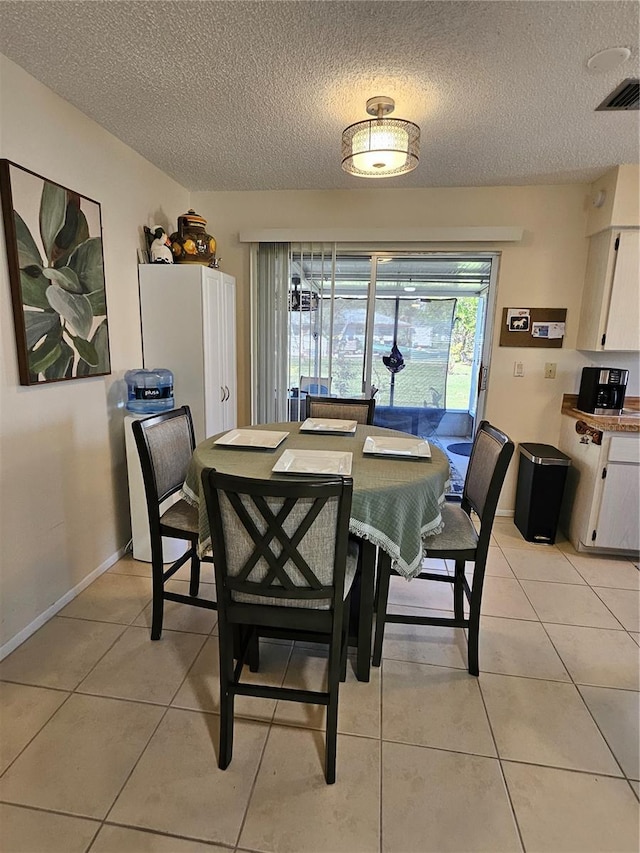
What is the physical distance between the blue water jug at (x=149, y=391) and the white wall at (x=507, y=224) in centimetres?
109

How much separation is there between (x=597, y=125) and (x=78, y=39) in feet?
7.80

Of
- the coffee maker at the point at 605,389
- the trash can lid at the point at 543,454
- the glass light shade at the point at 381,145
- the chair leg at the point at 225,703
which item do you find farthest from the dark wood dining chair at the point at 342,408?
the chair leg at the point at 225,703

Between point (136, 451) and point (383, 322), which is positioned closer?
point (136, 451)

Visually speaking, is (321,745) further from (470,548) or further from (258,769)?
(470,548)

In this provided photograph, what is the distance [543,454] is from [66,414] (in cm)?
300

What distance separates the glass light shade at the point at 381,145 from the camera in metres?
1.88

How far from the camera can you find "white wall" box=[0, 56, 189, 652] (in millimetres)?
1929

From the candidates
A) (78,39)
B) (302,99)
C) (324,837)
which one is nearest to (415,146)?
(302,99)

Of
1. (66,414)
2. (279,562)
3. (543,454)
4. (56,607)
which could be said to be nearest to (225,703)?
(279,562)

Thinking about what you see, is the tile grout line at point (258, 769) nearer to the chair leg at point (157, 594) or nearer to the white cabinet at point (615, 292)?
the chair leg at point (157, 594)

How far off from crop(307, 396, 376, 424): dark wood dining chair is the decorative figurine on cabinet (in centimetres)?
130

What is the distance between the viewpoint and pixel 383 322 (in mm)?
3717

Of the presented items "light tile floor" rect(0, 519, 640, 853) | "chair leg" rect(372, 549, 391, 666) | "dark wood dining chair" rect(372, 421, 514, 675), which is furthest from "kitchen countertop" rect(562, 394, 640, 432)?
"chair leg" rect(372, 549, 391, 666)

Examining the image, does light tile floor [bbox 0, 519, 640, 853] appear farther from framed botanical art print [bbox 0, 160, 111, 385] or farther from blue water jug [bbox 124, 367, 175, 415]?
framed botanical art print [bbox 0, 160, 111, 385]
